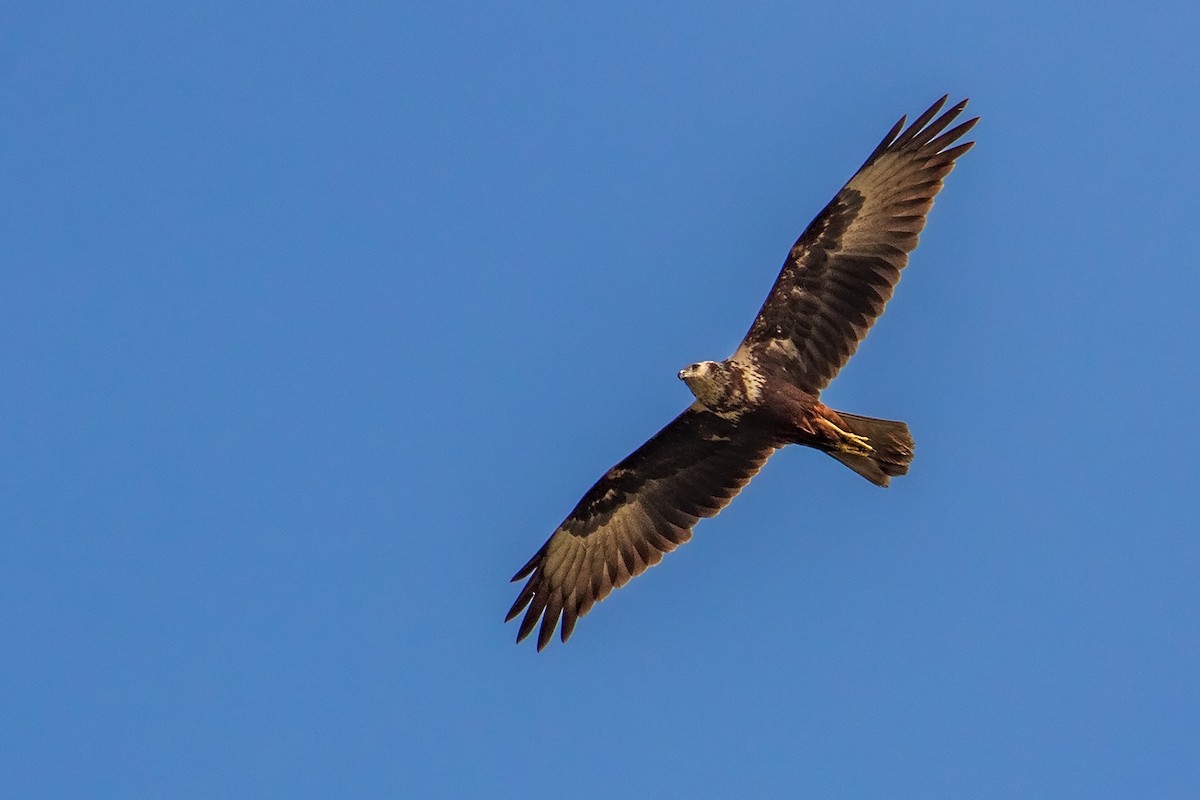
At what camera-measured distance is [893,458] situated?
47.4 ft

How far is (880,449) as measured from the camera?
14.4 meters

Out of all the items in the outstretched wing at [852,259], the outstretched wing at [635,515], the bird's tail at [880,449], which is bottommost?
the bird's tail at [880,449]

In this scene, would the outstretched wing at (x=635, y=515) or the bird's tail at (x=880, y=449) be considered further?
the outstretched wing at (x=635, y=515)

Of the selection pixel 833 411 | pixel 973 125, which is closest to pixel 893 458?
pixel 833 411

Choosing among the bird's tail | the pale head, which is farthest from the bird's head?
the bird's tail

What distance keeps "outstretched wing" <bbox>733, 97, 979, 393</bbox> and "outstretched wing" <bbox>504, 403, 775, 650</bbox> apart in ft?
3.13

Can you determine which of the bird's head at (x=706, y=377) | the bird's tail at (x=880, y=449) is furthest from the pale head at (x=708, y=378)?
the bird's tail at (x=880, y=449)

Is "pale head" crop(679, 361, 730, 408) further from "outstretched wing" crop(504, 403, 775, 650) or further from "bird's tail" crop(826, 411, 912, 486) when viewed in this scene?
"bird's tail" crop(826, 411, 912, 486)

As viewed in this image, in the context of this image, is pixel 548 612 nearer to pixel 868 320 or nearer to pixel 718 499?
pixel 718 499

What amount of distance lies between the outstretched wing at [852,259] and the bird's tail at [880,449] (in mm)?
596

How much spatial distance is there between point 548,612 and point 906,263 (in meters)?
5.04

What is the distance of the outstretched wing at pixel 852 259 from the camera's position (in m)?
14.6

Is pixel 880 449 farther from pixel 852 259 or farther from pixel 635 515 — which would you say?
pixel 635 515

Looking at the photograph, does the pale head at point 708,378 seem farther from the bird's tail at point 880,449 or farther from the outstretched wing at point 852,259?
the bird's tail at point 880,449
